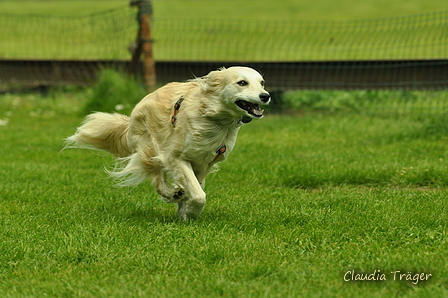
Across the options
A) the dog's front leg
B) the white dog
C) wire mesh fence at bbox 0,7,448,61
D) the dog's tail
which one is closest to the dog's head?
the white dog

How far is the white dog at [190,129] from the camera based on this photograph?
4562mm

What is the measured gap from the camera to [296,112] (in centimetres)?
1120

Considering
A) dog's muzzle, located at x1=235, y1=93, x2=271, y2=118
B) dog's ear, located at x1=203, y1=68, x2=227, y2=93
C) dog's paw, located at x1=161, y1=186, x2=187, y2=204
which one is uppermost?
dog's ear, located at x1=203, y1=68, x2=227, y2=93

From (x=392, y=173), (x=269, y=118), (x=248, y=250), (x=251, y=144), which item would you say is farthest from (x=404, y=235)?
(x=269, y=118)

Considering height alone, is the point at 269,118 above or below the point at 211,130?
below

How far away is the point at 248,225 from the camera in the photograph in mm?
4691

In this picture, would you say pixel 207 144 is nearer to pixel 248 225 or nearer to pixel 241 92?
pixel 241 92

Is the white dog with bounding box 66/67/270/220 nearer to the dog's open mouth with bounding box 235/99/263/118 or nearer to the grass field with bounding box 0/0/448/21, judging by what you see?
the dog's open mouth with bounding box 235/99/263/118

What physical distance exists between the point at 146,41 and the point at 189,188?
728 cm

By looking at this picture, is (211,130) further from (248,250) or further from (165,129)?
(248,250)

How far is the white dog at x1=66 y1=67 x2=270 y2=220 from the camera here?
15.0 ft

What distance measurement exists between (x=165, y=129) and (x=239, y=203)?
38.7 inches

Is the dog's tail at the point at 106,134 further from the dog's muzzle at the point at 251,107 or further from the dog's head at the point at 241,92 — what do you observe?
the dog's muzzle at the point at 251,107

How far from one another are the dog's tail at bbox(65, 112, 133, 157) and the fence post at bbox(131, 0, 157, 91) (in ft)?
19.2
